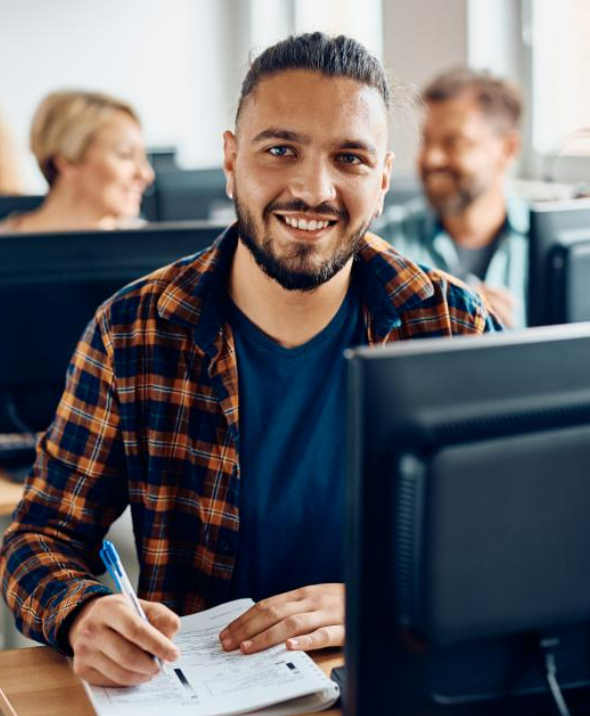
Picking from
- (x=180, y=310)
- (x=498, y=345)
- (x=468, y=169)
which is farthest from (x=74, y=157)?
(x=498, y=345)

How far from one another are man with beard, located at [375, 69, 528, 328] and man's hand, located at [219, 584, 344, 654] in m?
1.75

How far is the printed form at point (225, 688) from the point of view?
107 cm

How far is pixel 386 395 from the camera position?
0.79 m

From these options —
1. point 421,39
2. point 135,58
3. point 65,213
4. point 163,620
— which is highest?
point 135,58

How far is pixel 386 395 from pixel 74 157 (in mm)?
2896

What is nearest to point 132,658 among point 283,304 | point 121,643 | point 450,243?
point 121,643

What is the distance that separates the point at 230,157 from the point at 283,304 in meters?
0.22

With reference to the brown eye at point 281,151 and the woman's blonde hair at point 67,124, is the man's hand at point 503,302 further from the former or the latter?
the woman's blonde hair at point 67,124

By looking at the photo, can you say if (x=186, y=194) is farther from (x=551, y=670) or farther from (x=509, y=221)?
(x=551, y=670)

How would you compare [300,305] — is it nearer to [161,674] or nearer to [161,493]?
[161,493]

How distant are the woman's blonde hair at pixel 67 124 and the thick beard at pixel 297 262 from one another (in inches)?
85.7

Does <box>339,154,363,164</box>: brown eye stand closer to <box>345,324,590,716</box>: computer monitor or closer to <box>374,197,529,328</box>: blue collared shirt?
<box>345,324,590,716</box>: computer monitor

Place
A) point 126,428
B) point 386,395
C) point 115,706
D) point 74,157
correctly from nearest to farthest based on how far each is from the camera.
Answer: point 386,395 → point 115,706 → point 126,428 → point 74,157

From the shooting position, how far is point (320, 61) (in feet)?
4.77
